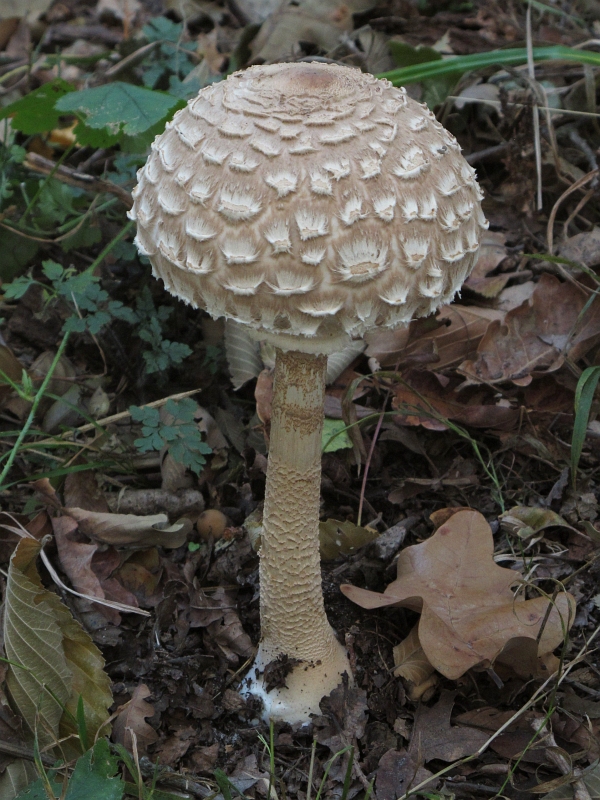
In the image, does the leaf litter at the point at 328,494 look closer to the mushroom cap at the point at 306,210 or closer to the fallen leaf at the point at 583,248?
the fallen leaf at the point at 583,248

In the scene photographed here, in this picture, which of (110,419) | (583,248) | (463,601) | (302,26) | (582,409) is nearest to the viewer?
(463,601)

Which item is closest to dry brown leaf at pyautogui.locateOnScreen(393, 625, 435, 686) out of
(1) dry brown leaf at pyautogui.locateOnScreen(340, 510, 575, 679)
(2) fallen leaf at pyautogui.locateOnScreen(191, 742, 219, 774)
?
(1) dry brown leaf at pyautogui.locateOnScreen(340, 510, 575, 679)

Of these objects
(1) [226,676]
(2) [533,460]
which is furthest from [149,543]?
(2) [533,460]

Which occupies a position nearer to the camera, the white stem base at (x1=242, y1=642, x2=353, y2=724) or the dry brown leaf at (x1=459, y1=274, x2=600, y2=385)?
the white stem base at (x1=242, y1=642, x2=353, y2=724)

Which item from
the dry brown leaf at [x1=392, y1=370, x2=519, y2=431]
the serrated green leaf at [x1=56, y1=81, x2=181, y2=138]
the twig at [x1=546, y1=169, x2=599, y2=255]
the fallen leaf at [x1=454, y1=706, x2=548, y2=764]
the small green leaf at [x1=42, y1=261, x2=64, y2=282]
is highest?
the serrated green leaf at [x1=56, y1=81, x2=181, y2=138]

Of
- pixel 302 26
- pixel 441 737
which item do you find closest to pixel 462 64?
pixel 302 26

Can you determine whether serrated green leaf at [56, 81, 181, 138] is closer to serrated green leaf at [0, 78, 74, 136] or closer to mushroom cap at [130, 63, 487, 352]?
serrated green leaf at [0, 78, 74, 136]

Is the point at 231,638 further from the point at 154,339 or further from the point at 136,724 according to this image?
the point at 154,339
